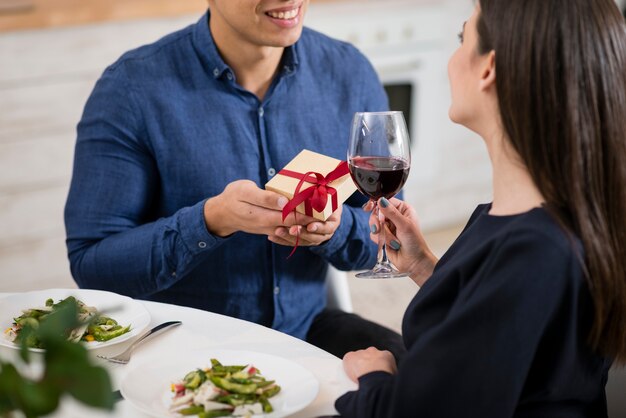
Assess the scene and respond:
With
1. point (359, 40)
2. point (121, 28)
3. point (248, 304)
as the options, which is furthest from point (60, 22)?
point (248, 304)

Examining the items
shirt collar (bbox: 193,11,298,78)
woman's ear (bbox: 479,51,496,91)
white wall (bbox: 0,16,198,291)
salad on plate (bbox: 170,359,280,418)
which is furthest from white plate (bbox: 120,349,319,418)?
white wall (bbox: 0,16,198,291)

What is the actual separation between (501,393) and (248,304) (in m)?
1.01

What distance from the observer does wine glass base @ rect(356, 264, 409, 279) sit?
65.6 inches

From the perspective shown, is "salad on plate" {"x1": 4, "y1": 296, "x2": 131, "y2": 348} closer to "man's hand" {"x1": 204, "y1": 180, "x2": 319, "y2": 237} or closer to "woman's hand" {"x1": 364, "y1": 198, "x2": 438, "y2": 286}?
"man's hand" {"x1": 204, "y1": 180, "x2": 319, "y2": 237}

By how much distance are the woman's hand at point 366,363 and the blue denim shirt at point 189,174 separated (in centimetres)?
62

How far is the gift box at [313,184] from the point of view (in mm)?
1656

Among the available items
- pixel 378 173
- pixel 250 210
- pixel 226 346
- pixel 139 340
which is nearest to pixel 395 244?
pixel 378 173

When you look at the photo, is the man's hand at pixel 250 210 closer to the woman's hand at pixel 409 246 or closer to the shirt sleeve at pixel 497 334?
the woman's hand at pixel 409 246

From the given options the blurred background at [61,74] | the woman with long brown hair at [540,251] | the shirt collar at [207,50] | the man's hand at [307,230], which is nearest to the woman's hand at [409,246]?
the man's hand at [307,230]

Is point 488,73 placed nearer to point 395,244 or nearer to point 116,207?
point 395,244

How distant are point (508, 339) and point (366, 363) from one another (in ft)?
0.93

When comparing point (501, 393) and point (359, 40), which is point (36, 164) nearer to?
point (359, 40)

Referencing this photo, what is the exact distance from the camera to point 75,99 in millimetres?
3381

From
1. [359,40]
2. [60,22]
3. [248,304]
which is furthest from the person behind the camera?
[359,40]
